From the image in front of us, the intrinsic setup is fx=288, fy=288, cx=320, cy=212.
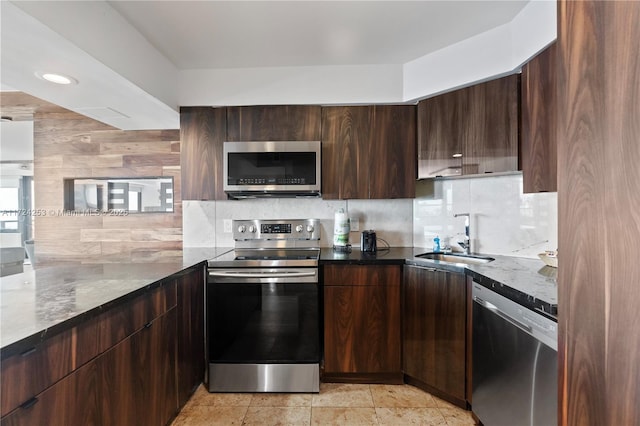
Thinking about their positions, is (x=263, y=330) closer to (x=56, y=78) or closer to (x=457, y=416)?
(x=457, y=416)

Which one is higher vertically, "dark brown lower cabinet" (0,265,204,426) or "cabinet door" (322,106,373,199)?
"cabinet door" (322,106,373,199)

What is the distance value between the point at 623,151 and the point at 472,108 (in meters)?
1.51

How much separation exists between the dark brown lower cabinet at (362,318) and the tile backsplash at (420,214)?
1.89ft

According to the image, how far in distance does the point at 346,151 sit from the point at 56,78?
5.80 ft

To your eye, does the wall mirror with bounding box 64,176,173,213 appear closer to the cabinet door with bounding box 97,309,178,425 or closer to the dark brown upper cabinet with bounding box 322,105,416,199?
the cabinet door with bounding box 97,309,178,425

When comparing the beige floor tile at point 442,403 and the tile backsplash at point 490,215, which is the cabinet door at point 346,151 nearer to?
the tile backsplash at point 490,215

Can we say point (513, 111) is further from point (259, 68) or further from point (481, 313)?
point (259, 68)

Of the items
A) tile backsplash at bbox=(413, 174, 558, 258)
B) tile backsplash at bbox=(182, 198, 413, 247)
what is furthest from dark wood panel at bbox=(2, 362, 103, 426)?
tile backsplash at bbox=(413, 174, 558, 258)

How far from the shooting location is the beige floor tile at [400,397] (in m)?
1.77

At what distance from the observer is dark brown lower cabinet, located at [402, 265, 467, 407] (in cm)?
167

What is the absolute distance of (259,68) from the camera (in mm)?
2189

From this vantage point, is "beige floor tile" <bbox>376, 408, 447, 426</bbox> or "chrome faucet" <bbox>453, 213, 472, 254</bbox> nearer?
"beige floor tile" <bbox>376, 408, 447, 426</bbox>

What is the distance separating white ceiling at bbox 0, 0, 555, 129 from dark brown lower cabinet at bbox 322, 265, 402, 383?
1289 millimetres

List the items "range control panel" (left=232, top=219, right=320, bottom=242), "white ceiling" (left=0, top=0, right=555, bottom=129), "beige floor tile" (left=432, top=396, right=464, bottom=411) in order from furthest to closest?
1. "range control panel" (left=232, top=219, right=320, bottom=242)
2. "beige floor tile" (left=432, top=396, right=464, bottom=411)
3. "white ceiling" (left=0, top=0, right=555, bottom=129)
